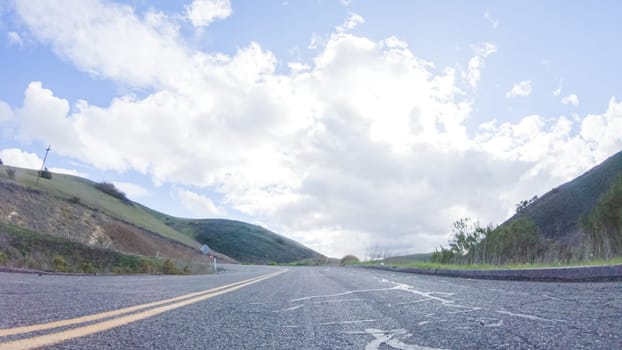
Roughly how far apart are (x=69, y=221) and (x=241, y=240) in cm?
9780

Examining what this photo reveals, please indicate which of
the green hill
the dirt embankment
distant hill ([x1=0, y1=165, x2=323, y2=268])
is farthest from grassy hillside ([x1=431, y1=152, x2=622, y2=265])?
the green hill

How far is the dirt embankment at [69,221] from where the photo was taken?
38406 mm

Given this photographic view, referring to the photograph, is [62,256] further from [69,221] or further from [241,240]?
[241,240]

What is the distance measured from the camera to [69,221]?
45.5m

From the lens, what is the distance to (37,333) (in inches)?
96.1

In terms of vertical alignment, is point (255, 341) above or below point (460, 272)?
below

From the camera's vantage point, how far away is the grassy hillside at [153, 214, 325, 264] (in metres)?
133

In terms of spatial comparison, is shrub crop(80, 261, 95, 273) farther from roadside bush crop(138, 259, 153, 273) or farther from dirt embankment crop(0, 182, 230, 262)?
dirt embankment crop(0, 182, 230, 262)

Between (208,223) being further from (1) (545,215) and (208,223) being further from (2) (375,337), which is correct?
(2) (375,337)

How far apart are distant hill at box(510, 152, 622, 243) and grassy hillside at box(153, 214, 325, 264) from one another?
80590mm

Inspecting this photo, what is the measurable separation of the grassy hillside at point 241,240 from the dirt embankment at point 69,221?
2712 inches

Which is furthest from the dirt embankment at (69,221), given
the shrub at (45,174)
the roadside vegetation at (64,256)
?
the shrub at (45,174)

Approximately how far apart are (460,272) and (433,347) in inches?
484

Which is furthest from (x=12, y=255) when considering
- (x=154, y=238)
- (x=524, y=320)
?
(x=154, y=238)
